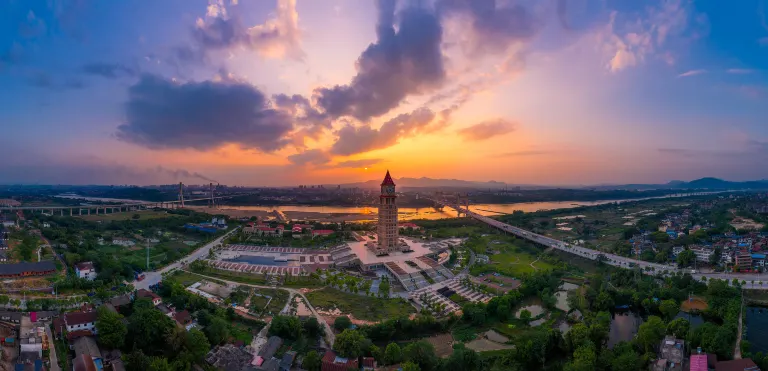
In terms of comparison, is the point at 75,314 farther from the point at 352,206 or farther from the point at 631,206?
the point at 631,206

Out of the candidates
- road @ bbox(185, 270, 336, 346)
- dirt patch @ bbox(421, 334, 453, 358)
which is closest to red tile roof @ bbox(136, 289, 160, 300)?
road @ bbox(185, 270, 336, 346)

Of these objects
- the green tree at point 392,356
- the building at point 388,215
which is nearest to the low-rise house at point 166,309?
the green tree at point 392,356

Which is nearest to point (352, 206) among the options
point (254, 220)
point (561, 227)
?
point (254, 220)

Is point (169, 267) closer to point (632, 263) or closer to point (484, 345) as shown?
point (484, 345)

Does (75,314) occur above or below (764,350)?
above

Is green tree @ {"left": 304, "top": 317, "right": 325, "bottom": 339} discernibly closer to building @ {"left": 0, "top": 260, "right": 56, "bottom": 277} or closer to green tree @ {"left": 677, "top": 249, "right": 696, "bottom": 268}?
building @ {"left": 0, "top": 260, "right": 56, "bottom": 277}

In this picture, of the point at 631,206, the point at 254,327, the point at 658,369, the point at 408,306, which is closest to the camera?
the point at 658,369

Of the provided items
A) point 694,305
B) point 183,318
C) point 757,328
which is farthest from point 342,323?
point 757,328
